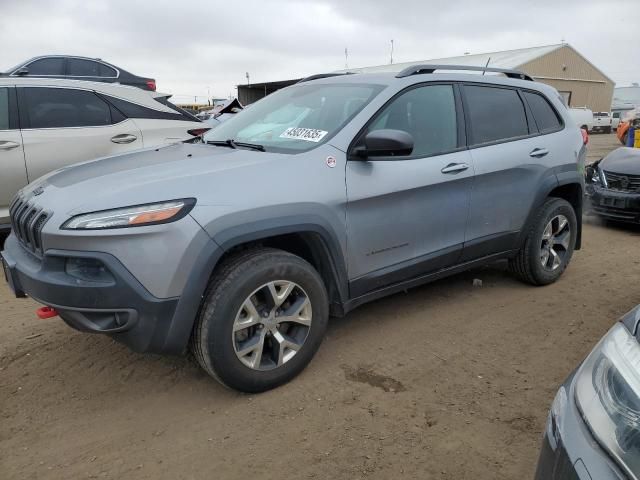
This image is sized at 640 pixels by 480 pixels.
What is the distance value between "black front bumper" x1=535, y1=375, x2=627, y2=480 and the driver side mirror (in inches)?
67.0

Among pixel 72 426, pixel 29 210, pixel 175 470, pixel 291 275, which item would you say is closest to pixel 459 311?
pixel 291 275

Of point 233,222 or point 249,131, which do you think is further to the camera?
point 249,131

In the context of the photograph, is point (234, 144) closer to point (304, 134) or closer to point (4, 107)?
point (304, 134)

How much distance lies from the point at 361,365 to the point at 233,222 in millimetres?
1248

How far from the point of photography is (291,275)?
9.18ft

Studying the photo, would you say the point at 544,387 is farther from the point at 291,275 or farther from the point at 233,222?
the point at 233,222

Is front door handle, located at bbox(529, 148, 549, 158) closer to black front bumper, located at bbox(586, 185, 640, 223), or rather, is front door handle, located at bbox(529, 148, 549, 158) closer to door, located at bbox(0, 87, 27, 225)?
black front bumper, located at bbox(586, 185, 640, 223)

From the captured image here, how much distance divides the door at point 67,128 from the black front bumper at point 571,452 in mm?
5187

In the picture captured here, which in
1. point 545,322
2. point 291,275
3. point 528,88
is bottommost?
point 545,322

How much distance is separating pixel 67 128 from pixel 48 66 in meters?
5.41

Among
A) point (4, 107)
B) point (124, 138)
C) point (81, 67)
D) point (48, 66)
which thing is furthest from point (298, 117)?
point (48, 66)

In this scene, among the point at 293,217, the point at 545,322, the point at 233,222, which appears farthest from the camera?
the point at 545,322

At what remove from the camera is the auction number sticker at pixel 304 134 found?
3115 mm

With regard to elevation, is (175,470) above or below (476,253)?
below
